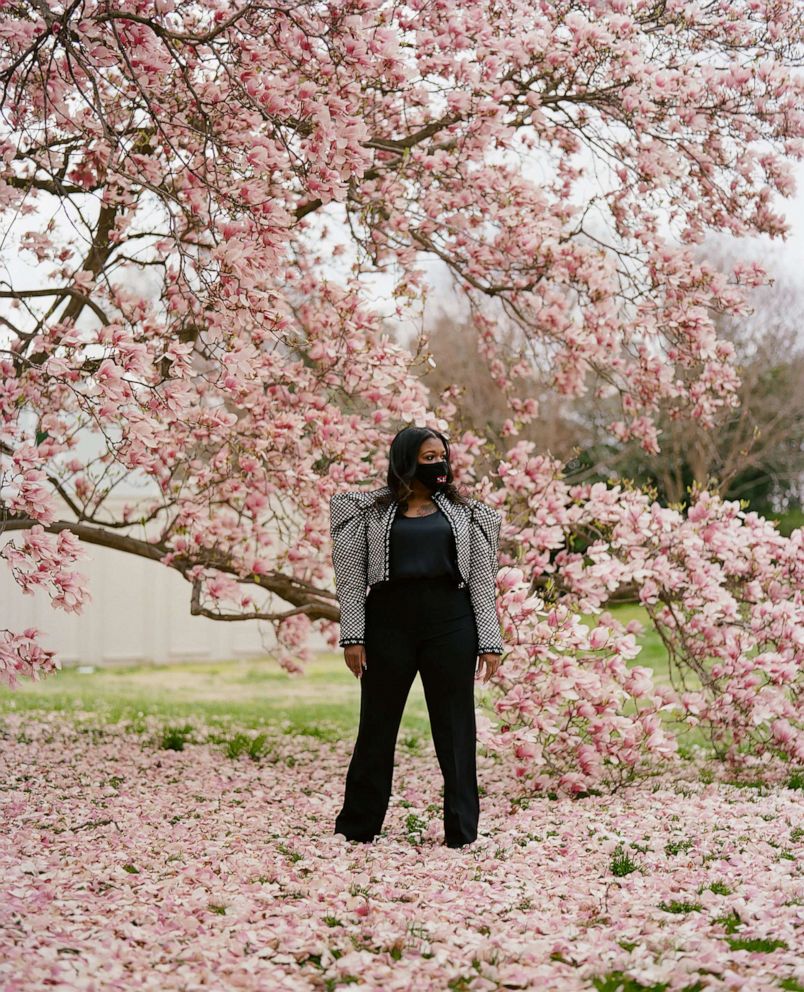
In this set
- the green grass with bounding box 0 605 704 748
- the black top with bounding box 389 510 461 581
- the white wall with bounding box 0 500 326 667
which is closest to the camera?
the black top with bounding box 389 510 461 581

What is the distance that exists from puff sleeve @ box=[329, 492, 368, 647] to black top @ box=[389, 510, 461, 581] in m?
0.15

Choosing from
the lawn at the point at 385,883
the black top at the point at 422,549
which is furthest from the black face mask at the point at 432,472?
the lawn at the point at 385,883

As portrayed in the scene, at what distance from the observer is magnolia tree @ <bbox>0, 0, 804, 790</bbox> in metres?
4.90

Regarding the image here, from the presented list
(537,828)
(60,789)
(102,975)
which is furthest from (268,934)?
(60,789)

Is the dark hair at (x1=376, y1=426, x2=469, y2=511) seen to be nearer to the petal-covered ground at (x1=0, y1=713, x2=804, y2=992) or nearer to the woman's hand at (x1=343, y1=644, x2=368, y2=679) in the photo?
the woman's hand at (x1=343, y1=644, x2=368, y2=679)

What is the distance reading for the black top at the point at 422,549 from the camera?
4.32m

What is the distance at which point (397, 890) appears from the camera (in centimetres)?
370

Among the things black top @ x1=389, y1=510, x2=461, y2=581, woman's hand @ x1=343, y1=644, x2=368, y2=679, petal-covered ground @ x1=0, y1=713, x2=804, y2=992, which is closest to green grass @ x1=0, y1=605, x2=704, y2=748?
petal-covered ground @ x1=0, y1=713, x2=804, y2=992

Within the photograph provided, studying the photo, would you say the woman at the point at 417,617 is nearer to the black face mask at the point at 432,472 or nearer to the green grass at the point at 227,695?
the black face mask at the point at 432,472

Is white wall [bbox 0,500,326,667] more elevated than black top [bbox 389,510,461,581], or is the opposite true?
black top [bbox 389,510,461,581]

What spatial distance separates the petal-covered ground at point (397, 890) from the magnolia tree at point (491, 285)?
2.09ft

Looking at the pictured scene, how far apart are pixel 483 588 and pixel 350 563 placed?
0.52 meters

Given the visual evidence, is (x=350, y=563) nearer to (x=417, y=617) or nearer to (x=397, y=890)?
(x=417, y=617)

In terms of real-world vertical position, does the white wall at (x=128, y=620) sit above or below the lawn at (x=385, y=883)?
above
